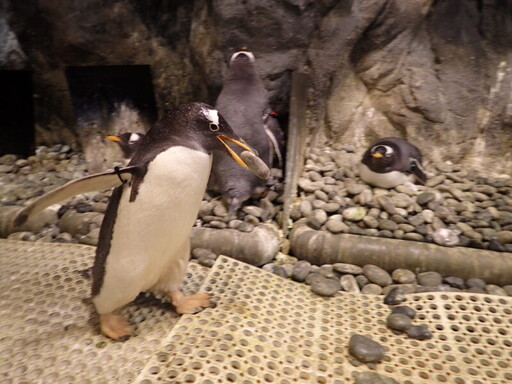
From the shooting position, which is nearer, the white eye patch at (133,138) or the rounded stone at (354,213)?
the rounded stone at (354,213)

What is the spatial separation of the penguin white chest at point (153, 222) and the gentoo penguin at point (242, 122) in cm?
91

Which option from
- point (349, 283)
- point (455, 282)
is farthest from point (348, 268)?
point (455, 282)

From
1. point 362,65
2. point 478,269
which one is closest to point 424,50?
point 362,65

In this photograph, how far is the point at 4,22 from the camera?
269 cm

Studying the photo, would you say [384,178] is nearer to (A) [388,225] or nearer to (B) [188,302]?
(A) [388,225]

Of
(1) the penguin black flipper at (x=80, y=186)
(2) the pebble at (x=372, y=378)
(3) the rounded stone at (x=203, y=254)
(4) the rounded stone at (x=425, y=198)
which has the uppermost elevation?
(1) the penguin black flipper at (x=80, y=186)

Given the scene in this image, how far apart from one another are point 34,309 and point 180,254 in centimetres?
54

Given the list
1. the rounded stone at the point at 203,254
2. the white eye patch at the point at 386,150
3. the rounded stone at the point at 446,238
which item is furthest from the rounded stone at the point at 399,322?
the white eye patch at the point at 386,150

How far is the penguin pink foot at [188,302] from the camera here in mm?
1261

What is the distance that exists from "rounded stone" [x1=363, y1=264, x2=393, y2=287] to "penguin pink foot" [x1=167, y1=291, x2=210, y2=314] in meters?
0.76

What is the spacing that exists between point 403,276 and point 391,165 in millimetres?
727

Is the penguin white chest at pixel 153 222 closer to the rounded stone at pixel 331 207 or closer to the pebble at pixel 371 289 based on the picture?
the pebble at pixel 371 289

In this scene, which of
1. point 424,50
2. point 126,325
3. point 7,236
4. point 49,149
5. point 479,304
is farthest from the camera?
point 49,149

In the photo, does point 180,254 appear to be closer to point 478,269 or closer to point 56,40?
point 478,269
